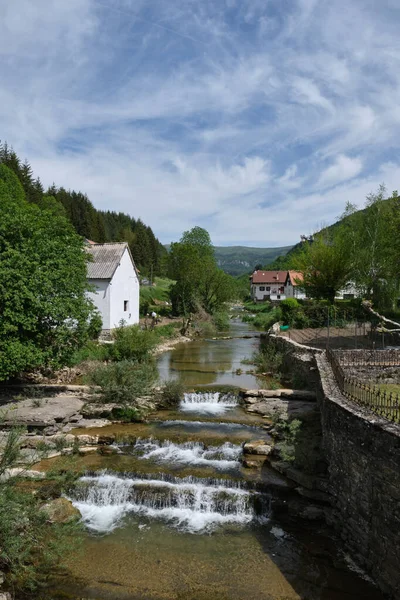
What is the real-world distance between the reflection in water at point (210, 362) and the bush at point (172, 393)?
6.99 feet

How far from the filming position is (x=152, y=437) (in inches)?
576

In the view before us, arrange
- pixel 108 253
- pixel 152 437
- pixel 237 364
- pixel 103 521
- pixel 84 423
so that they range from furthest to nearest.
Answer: pixel 108 253 < pixel 237 364 < pixel 84 423 < pixel 152 437 < pixel 103 521

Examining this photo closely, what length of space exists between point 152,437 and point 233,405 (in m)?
5.12

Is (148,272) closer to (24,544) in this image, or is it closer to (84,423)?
(84,423)

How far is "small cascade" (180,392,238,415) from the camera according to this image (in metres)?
18.3

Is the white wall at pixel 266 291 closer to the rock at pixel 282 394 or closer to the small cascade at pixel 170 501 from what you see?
the rock at pixel 282 394

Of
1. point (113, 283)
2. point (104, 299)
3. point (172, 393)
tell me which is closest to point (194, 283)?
point (113, 283)

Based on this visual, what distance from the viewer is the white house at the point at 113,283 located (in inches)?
1210

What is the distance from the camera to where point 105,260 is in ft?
106

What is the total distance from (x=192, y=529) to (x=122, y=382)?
28.7 feet

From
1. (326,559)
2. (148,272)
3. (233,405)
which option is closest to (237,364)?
(233,405)

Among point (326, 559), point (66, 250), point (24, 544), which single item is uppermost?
point (66, 250)

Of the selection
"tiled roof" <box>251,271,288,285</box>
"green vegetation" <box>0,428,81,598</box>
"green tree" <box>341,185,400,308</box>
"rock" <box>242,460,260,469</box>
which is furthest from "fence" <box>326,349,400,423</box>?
"tiled roof" <box>251,271,288,285</box>

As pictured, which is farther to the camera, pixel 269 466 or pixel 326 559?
pixel 269 466
